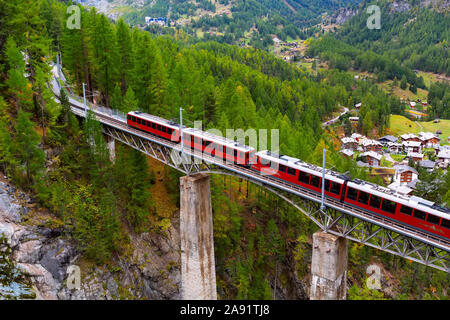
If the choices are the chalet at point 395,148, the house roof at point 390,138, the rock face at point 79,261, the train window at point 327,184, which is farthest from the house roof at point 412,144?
the train window at point 327,184

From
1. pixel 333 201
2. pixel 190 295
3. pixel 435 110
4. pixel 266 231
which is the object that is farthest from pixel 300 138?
pixel 435 110

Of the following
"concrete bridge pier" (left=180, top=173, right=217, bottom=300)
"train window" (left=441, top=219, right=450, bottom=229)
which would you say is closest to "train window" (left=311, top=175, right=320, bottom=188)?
"train window" (left=441, top=219, right=450, bottom=229)

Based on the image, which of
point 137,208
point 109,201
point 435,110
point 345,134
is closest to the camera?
point 109,201

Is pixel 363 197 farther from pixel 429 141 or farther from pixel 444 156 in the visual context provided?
pixel 429 141

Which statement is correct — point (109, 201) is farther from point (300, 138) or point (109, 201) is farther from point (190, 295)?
point (300, 138)

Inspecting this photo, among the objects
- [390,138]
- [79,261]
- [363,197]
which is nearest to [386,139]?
[390,138]

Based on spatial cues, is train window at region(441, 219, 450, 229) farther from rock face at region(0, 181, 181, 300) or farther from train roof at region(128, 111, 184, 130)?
rock face at region(0, 181, 181, 300)

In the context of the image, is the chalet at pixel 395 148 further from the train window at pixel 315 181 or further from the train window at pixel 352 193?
the train window at pixel 352 193
